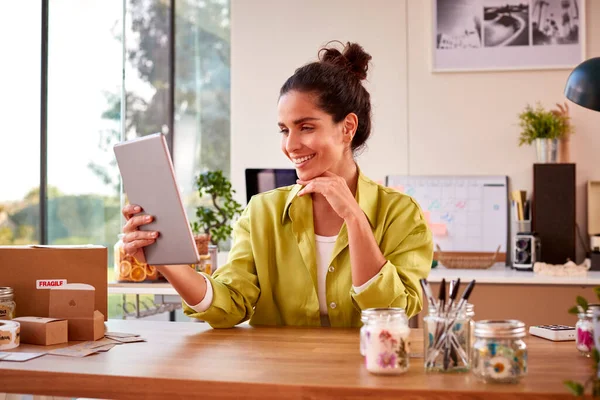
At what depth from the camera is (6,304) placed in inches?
75.5

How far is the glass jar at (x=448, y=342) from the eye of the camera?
4.73 feet

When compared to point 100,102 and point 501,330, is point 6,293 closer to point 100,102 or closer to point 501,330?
point 501,330

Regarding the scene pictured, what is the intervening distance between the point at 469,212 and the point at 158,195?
293 cm

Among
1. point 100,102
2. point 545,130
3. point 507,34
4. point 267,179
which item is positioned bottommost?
point 267,179

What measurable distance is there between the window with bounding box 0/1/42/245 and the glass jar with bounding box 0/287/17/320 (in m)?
1.42

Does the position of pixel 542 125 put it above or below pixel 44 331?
above

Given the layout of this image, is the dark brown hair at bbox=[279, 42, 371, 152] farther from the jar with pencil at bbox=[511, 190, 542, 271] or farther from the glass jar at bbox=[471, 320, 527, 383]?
the jar with pencil at bbox=[511, 190, 542, 271]

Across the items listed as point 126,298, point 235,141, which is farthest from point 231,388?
point 235,141

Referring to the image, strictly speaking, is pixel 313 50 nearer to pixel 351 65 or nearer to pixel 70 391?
pixel 351 65

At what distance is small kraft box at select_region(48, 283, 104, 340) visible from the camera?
185cm

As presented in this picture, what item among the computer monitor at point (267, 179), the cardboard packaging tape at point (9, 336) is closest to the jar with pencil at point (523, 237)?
the computer monitor at point (267, 179)

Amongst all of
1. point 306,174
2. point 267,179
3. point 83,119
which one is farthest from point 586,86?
point 83,119

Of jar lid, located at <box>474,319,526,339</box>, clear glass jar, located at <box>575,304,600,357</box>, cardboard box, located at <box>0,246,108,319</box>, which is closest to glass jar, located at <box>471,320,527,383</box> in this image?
jar lid, located at <box>474,319,526,339</box>

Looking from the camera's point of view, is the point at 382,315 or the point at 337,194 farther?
the point at 337,194
